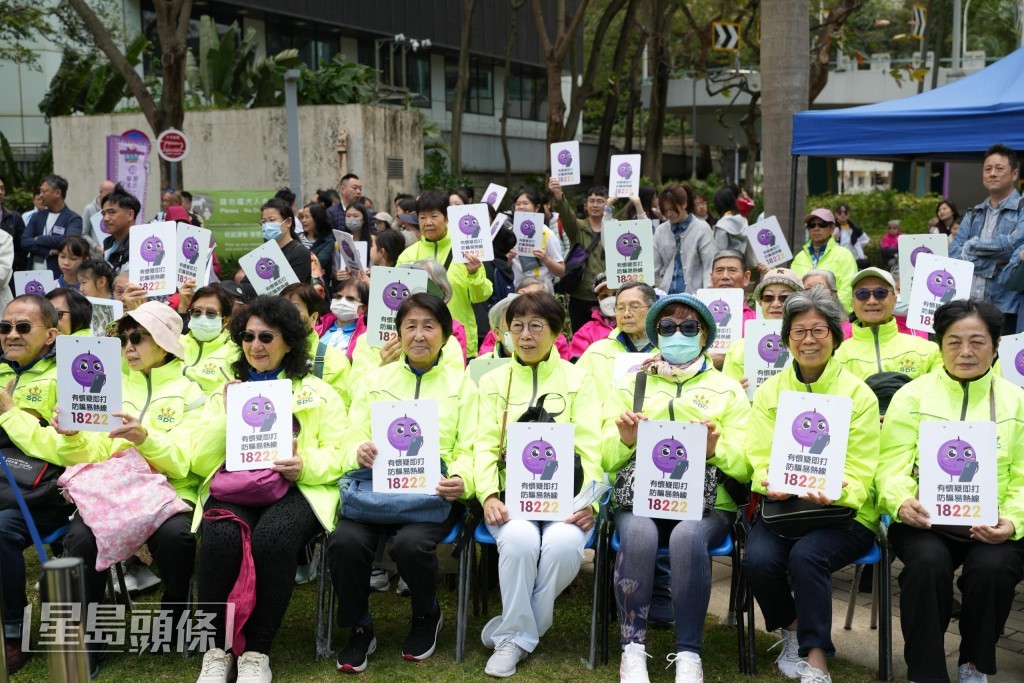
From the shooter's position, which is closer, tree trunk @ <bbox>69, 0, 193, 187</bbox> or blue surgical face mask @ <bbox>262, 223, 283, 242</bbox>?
blue surgical face mask @ <bbox>262, 223, 283, 242</bbox>

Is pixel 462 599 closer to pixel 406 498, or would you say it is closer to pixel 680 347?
pixel 406 498

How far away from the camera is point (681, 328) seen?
5051mm

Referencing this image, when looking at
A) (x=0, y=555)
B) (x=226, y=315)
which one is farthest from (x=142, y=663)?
(x=226, y=315)

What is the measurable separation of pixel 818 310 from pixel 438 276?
9.00ft

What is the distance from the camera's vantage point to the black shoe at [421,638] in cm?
506

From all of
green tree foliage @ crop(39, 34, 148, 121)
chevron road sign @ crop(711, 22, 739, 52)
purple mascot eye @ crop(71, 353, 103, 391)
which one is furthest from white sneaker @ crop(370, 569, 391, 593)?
green tree foliage @ crop(39, 34, 148, 121)

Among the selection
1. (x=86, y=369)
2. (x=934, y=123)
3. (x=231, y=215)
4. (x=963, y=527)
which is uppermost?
(x=934, y=123)

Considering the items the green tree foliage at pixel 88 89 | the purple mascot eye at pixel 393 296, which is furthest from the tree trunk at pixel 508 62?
the purple mascot eye at pixel 393 296

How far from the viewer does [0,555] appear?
500cm

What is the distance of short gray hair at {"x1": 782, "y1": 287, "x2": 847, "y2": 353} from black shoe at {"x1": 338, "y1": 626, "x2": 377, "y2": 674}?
2450 millimetres

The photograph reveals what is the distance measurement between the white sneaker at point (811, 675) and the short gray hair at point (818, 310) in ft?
4.77

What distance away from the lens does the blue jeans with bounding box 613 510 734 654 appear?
4.64 meters

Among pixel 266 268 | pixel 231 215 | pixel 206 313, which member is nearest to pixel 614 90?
pixel 231 215

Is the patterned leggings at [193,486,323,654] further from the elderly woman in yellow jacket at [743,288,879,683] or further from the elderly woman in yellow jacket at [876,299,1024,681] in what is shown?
the elderly woman in yellow jacket at [876,299,1024,681]
